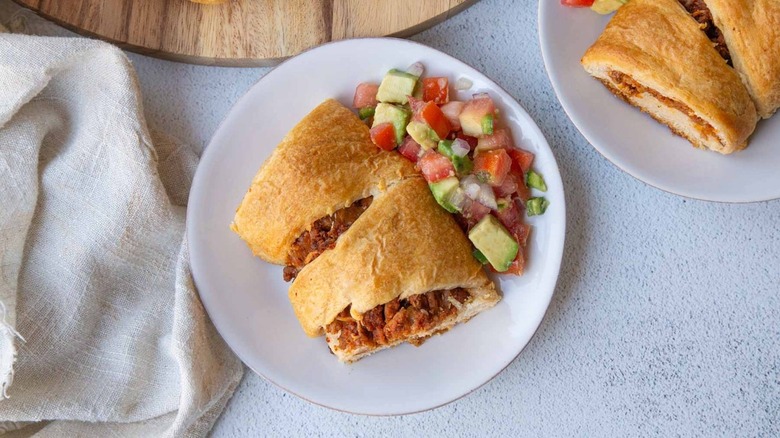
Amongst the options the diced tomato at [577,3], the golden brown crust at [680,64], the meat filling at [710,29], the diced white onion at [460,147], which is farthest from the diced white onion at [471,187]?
the meat filling at [710,29]

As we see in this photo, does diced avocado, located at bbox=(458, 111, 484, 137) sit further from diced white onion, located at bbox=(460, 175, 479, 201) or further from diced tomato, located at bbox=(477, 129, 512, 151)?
diced white onion, located at bbox=(460, 175, 479, 201)

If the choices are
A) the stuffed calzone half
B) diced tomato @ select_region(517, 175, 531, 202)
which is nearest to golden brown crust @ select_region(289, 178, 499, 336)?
the stuffed calzone half

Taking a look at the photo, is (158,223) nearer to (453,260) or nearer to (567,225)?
(453,260)

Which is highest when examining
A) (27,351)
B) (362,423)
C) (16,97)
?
(16,97)

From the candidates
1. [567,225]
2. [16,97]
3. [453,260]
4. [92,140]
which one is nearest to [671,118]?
[567,225]

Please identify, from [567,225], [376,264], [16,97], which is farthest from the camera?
[567,225]

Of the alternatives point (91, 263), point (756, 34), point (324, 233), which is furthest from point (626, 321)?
point (91, 263)

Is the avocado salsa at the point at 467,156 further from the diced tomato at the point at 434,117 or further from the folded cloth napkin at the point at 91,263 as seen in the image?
the folded cloth napkin at the point at 91,263
